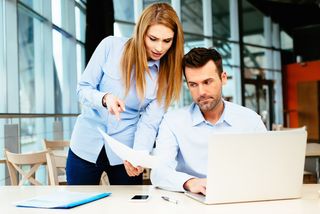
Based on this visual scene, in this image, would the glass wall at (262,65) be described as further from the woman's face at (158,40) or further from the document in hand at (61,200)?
the document in hand at (61,200)

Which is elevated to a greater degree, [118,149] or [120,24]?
[120,24]

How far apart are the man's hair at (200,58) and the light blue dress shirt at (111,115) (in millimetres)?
173

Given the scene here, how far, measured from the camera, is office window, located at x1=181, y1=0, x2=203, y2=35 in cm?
881

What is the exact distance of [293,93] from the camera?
1239 centimetres

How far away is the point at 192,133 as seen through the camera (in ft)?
5.29

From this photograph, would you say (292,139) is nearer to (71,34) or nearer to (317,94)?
(71,34)

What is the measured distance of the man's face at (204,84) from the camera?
1.61 metres

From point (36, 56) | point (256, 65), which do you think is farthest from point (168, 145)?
point (256, 65)

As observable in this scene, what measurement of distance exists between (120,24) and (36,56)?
238 centimetres

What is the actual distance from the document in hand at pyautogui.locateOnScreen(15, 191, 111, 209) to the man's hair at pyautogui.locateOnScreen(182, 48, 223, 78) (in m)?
0.64

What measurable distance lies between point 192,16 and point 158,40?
302 inches

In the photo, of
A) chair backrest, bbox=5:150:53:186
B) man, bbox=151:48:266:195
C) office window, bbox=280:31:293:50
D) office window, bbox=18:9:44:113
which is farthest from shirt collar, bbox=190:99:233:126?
office window, bbox=280:31:293:50

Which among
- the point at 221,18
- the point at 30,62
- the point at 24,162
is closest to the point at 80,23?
the point at 30,62

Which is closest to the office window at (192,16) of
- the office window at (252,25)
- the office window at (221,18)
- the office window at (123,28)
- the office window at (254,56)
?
the office window at (221,18)
